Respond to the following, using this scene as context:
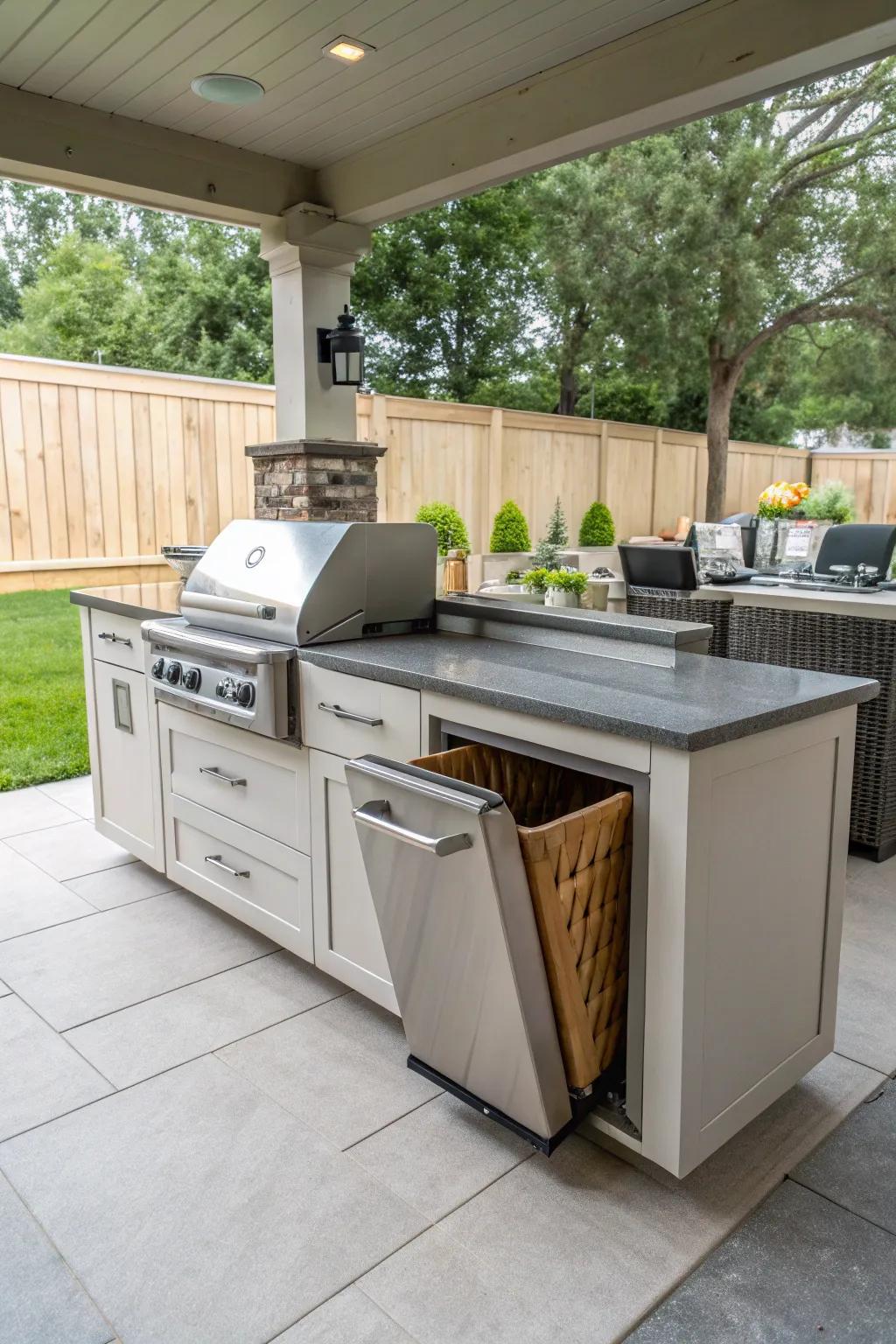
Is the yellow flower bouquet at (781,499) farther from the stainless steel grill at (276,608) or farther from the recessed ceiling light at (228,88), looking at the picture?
the recessed ceiling light at (228,88)

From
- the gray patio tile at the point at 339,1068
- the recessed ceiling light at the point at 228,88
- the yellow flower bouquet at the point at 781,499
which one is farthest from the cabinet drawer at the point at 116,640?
the yellow flower bouquet at the point at 781,499

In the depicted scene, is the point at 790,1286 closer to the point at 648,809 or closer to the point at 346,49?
the point at 648,809

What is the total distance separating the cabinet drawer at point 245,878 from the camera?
8.14 ft

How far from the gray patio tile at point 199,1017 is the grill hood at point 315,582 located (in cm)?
93

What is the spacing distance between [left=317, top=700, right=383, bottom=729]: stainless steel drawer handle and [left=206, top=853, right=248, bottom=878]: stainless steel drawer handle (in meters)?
0.64

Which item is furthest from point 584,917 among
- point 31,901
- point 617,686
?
point 31,901

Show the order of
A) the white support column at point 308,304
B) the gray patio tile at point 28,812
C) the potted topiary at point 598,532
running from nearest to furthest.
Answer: the gray patio tile at point 28,812, the white support column at point 308,304, the potted topiary at point 598,532

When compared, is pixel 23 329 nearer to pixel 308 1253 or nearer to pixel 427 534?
pixel 427 534

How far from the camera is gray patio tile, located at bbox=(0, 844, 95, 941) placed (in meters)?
2.92

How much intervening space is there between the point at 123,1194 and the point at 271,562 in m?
1.56

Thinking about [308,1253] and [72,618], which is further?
[72,618]

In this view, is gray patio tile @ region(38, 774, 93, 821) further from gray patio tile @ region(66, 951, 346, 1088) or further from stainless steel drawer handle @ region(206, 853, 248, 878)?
gray patio tile @ region(66, 951, 346, 1088)

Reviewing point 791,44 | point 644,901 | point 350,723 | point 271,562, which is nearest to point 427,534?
point 271,562

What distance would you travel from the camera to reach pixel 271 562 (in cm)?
264
